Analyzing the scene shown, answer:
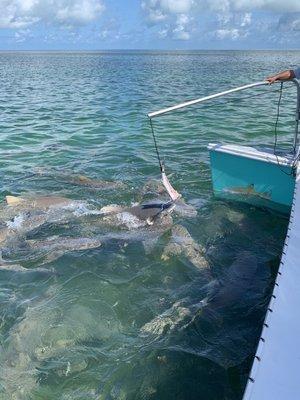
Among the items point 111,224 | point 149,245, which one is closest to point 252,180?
point 149,245

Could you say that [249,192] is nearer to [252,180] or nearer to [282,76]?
[252,180]

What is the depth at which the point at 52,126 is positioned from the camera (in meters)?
20.0

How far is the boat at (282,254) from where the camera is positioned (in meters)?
3.11

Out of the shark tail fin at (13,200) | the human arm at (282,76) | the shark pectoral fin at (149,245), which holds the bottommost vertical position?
the shark pectoral fin at (149,245)

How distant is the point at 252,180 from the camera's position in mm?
9414

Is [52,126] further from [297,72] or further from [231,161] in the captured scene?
[297,72]

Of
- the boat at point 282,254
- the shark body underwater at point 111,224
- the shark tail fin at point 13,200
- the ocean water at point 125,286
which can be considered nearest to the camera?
the boat at point 282,254

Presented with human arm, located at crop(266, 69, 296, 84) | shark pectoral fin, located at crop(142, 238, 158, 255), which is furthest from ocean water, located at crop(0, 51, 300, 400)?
human arm, located at crop(266, 69, 296, 84)

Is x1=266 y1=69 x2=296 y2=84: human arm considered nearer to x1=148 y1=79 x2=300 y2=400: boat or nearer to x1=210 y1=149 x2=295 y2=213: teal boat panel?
x1=148 y1=79 x2=300 y2=400: boat

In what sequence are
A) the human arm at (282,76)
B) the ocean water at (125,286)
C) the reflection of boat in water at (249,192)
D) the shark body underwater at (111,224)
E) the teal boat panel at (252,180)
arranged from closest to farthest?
the ocean water at (125,286), the human arm at (282,76), the shark body underwater at (111,224), the teal boat panel at (252,180), the reflection of boat in water at (249,192)

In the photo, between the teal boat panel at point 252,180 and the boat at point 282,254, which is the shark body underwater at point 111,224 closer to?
the teal boat panel at point 252,180

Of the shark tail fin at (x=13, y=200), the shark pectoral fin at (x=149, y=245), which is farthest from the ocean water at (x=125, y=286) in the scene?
the shark tail fin at (x=13, y=200)

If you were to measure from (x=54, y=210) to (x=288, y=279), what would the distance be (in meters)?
6.63

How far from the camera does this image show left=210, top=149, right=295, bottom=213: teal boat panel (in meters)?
8.95
